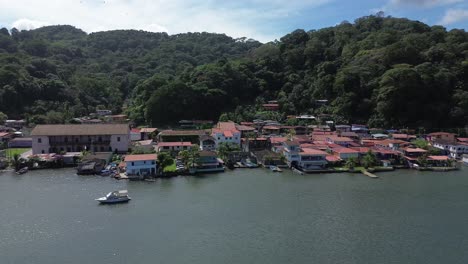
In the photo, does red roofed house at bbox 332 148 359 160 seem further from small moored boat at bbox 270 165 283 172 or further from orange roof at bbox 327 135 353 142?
small moored boat at bbox 270 165 283 172

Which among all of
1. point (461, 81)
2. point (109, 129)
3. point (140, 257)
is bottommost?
point (140, 257)

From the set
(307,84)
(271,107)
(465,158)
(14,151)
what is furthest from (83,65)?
(465,158)

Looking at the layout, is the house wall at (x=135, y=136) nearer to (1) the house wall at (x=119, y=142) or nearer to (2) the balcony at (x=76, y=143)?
(1) the house wall at (x=119, y=142)

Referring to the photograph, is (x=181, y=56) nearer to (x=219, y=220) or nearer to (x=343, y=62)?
(x=343, y=62)

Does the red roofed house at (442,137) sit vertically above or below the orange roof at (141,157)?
above

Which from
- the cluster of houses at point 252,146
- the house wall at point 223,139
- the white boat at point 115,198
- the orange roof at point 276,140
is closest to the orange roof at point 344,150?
the cluster of houses at point 252,146

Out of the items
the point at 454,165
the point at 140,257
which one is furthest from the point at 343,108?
the point at 140,257
